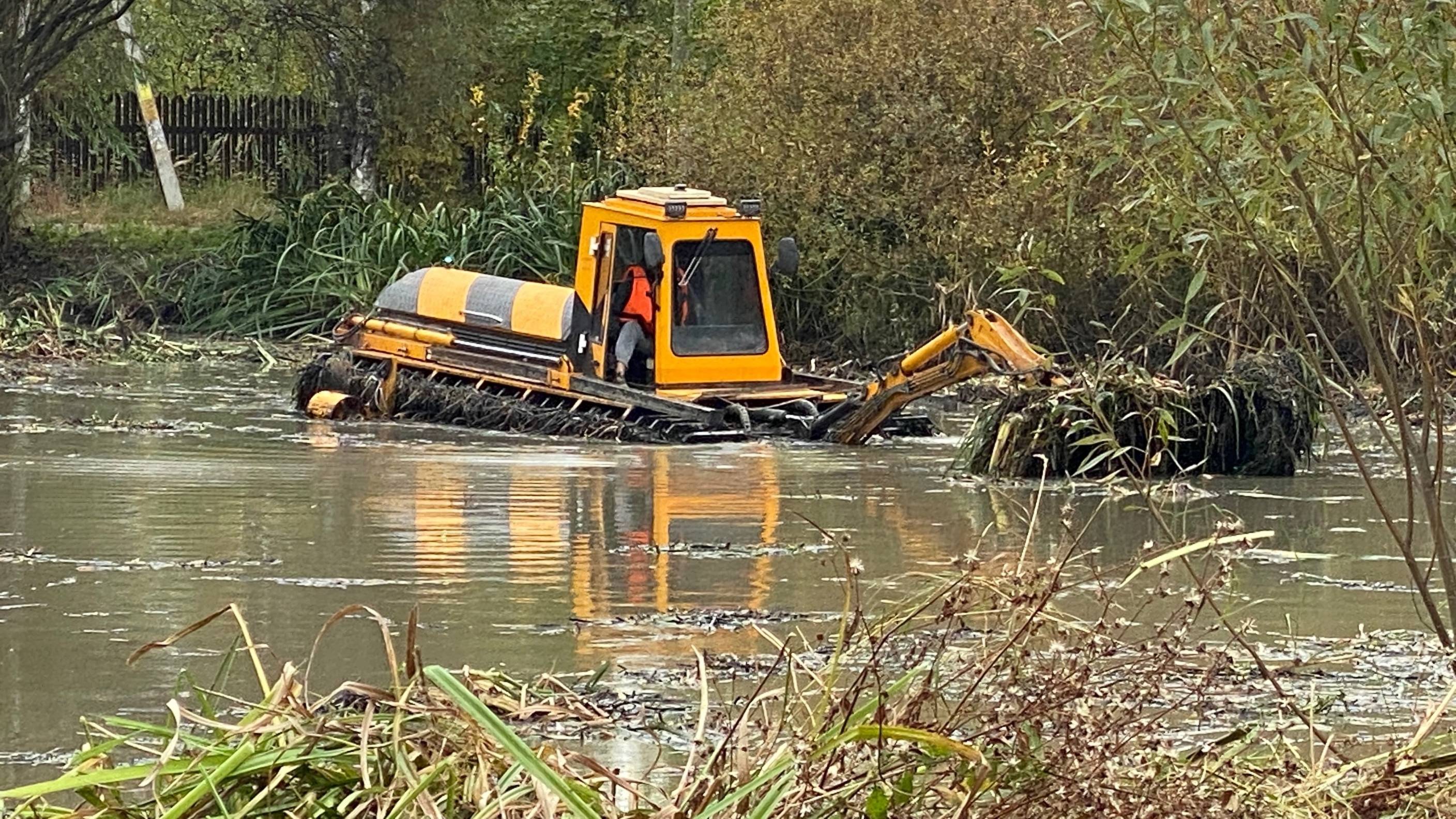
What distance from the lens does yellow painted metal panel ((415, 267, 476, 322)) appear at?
1803cm

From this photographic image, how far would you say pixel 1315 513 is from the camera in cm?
1319

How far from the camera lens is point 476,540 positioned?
37.9 ft

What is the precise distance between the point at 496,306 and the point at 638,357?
52.0 inches

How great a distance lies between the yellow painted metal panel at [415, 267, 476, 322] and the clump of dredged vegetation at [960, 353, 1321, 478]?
455 centimetres

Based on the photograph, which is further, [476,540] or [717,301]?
[717,301]

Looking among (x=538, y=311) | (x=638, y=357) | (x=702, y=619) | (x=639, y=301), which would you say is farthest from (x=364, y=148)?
(x=702, y=619)

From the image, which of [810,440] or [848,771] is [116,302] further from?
[848,771]

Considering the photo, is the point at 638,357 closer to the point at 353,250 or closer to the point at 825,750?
the point at 353,250

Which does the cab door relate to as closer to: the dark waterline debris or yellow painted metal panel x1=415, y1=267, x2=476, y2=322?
yellow painted metal panel x1=415, y1=267, x2=476, y2=322

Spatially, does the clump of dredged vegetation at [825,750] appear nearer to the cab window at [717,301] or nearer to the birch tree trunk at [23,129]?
the cab window at [717,301]

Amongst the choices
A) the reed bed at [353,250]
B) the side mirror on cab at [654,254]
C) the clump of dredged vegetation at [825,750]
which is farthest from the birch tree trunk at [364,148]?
the clump of dredged vegetation at [825,750]

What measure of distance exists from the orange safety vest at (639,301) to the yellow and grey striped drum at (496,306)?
292 millimetres

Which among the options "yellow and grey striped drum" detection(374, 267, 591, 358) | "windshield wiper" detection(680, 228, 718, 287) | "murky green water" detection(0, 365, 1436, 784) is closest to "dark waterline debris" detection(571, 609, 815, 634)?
"murky green water" detection(0, 365, 1436, 784)

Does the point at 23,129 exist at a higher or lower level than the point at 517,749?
higher
